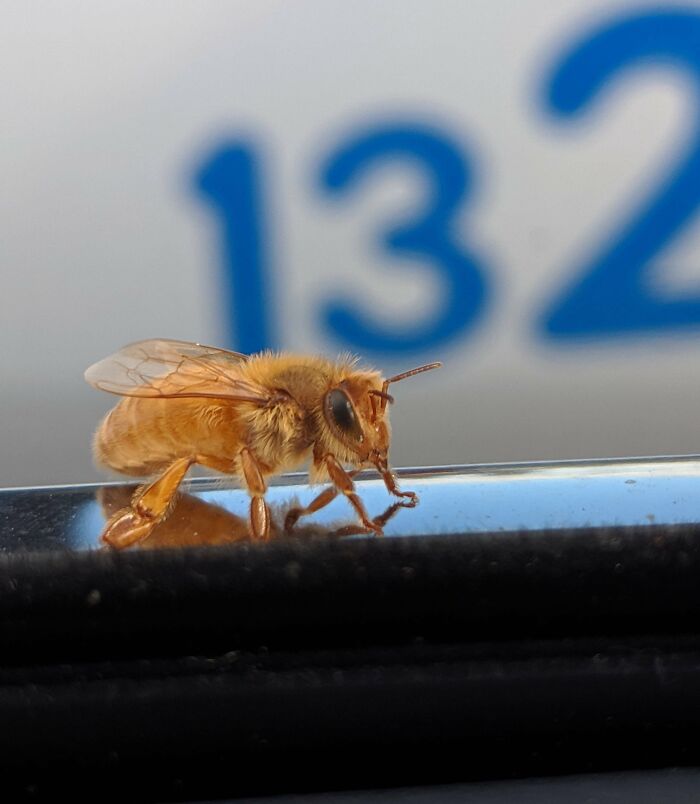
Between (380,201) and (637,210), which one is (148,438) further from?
(637,210)

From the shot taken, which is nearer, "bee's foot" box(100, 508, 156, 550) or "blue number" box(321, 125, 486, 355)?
"bee's foot" box(100, 508, 156, 550)

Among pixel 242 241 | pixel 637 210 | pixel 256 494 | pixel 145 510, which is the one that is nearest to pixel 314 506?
pixel 256 494

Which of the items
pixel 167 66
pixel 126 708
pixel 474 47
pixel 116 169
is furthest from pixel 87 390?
pixel 126 708

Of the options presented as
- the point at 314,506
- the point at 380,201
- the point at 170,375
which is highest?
the point at 380,201

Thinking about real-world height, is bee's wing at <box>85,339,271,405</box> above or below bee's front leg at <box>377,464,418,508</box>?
above

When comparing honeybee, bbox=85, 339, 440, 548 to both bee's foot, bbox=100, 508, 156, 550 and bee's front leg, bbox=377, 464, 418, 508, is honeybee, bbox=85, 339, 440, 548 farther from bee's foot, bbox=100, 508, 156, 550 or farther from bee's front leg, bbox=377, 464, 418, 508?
bee's foot, bbox=100, 508, 156, 550

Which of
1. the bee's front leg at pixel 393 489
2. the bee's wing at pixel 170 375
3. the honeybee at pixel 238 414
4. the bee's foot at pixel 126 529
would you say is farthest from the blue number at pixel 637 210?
the bee's foot at pixel 126 529

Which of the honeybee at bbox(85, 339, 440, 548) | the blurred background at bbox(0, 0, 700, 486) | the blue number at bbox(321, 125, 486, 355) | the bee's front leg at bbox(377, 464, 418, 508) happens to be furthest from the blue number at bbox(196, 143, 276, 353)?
the bee's front leg at bbox(377, 464, 418, 508)

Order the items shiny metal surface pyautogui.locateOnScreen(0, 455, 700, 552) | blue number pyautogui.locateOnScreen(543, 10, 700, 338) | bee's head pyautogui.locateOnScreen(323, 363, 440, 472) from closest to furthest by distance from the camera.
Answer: shiny metal surface pyautogui.locateOnScreen(0, 455, 700, 552), bee's head pyautogui.locateOnScreen(323, 363, 440, 472), blue number pyautogui.locateOnScreen(543, 10, 700, 338)
